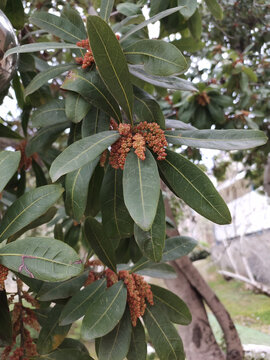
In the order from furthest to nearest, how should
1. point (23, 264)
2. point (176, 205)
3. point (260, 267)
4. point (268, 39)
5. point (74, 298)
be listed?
point (260, 267)
point (176, 205)
point (268, 39)
point (74, 298)
point (23, 264)

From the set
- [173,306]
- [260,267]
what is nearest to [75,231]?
[173,306]

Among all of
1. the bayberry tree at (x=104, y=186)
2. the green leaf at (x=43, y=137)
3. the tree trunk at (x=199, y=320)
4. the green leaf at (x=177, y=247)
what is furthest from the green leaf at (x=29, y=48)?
the tree trunk at (x=199, y=320)

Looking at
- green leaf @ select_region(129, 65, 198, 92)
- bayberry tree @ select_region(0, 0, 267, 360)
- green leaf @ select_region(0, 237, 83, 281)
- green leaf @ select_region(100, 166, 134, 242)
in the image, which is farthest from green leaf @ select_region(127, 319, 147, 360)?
green leaf @ select_region(129, 65, 198, 92)

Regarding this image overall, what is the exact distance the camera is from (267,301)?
222 inches

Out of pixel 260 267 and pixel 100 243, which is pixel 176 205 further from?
pixel 260 267

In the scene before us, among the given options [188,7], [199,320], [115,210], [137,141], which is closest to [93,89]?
[137,141]

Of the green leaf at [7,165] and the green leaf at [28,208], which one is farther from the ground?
the green leaf at [7,165]

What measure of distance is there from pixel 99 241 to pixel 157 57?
0.43 meters

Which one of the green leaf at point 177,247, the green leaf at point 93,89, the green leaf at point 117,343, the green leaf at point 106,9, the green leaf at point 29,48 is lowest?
the green leaf at point 117,343

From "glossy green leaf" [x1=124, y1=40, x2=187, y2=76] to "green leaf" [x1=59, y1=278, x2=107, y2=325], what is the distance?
1.60ft

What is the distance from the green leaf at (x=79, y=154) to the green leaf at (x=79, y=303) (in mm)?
333

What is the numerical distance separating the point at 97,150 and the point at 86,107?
17cm

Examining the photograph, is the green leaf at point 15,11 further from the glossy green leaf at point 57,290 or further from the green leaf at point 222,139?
the glossy green leaf at point 57,290

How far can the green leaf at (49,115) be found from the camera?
87 centimetres
